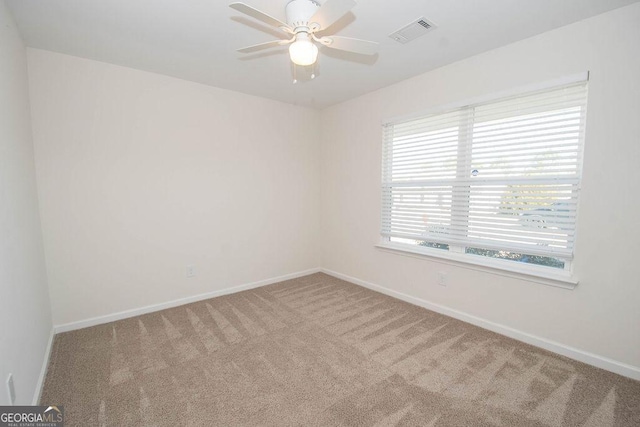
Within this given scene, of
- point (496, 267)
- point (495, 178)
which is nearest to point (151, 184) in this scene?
point (495, 178)

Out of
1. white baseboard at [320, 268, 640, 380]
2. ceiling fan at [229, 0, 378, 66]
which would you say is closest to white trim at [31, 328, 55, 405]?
ceiling fan at [229, 0, 378, 66]

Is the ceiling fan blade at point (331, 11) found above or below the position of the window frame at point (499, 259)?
above

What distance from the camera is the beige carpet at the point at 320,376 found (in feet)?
5.25

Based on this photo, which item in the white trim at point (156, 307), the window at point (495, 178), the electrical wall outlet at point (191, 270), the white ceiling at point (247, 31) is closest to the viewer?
the white ceiling at point (247, 31)

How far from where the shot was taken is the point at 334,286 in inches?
148

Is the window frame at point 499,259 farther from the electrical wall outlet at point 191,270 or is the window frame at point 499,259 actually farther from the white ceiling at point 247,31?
the electrical wall outlet at point 191,270

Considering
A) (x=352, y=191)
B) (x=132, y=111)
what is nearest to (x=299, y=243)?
(x=352, y=191)

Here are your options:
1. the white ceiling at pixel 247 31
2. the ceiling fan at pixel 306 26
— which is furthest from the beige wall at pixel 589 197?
the ceiling fan at pixel 306 26

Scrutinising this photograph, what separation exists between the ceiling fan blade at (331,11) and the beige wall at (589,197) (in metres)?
1.69

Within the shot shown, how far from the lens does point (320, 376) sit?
194 centimetres

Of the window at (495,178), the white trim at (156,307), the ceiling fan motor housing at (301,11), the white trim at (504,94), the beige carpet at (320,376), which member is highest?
the ceiling fan motor housing at (301,11)

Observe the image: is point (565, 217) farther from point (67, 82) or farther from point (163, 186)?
point (67, 82)

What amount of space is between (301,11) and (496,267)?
103 inches

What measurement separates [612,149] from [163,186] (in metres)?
3.99
